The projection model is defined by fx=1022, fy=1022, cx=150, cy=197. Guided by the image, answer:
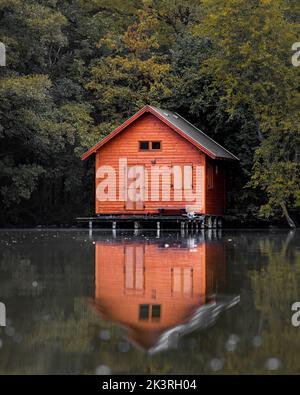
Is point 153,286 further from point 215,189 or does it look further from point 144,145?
point 215,189

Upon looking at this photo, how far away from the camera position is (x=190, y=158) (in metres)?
48.6

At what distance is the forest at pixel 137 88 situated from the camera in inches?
1881

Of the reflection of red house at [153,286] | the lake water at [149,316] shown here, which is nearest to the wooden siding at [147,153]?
the reflection of red house at [153,286]

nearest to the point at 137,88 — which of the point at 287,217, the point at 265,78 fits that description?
the point at 265,78

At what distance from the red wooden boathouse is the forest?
96.3 inches

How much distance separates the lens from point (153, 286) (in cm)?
1552

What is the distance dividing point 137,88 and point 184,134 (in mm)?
11445

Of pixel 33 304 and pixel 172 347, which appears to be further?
pixel 33 304

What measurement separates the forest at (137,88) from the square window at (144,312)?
34.7 metres

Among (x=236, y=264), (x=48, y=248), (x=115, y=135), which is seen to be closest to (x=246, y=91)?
(x=115, y=135)

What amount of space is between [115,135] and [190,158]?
384 cm

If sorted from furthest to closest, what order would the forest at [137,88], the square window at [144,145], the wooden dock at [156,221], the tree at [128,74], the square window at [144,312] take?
the tree at [128,74]
the square window at [144,145]
the forest at [137,88]
the wooden dock at [156,221]
the square window at [144,312]

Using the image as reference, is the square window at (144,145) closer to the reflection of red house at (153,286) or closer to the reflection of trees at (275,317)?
the reflection of red house at (153,286)
